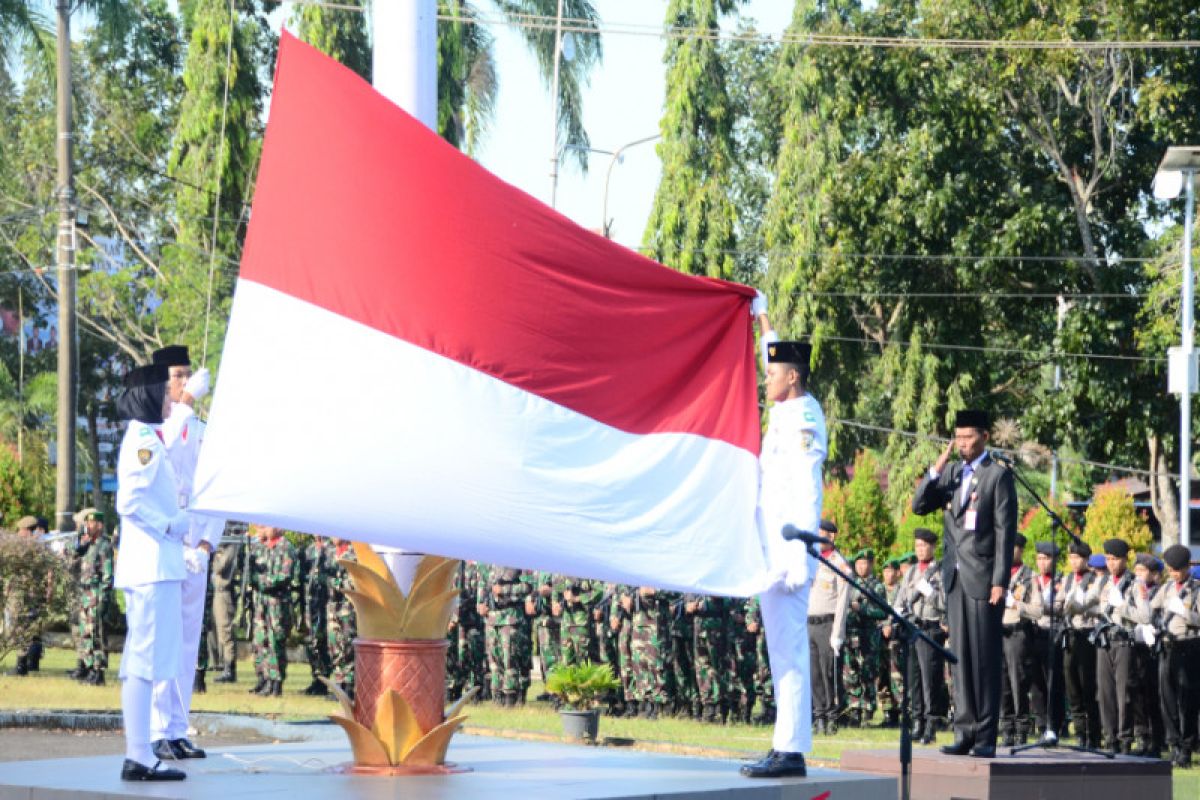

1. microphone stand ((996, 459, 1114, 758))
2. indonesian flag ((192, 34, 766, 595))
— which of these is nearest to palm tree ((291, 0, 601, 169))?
microphone stand ((996, 459, 1114, 758))

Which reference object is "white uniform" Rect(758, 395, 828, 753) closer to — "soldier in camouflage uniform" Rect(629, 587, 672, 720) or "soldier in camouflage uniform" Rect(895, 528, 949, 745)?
"soldier in camouflage uniform" Rect(895, 528, 949, 745)

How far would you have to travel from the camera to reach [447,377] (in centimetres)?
835

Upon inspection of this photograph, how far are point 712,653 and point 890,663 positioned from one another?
6.19 feet

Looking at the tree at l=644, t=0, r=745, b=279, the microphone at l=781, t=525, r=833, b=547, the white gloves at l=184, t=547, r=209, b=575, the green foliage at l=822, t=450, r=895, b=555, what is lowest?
the white gloves at l=184, t=547, r=209, b=575

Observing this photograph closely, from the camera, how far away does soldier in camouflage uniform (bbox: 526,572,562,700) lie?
57.0ft

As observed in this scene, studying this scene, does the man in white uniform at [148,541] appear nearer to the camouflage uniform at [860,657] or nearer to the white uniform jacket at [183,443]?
the white uniform jacket at [183,443]

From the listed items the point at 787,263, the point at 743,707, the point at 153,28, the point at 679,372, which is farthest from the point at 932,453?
the point at 679,372

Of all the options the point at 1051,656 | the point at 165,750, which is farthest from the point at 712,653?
the point at 165,750

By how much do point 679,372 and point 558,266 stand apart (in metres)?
0.89

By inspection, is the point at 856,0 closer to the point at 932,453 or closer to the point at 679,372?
the point at 932,453

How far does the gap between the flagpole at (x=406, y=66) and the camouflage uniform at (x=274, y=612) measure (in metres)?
9.24

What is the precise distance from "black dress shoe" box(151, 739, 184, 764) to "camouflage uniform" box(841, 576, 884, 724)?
8.31 m

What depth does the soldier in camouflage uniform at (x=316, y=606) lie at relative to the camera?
1833cm

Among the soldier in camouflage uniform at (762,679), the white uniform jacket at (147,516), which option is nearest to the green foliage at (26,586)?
the soldier in camouflage uniform at (762,679)
